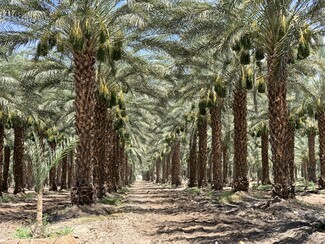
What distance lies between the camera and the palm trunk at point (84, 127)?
14.2m

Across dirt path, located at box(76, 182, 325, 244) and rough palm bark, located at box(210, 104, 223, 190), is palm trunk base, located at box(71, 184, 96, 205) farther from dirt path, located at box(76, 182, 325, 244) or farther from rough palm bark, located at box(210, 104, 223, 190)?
rough palm bark, located at box(210, 104, 223, 190)

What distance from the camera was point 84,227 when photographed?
1044 cm

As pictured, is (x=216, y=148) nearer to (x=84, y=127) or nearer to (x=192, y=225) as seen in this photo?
(x=84, y=127)

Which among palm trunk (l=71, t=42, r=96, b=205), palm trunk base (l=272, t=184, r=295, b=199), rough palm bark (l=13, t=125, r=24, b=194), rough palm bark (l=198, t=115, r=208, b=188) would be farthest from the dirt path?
rough palm bark (l=13, t=125, r=24, b=194)

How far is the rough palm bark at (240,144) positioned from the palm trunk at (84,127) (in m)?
7.54

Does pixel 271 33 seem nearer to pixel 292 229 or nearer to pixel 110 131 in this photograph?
pixel 292 229

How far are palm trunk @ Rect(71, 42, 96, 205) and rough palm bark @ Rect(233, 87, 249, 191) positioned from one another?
754 cm

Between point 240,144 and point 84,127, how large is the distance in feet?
26.7

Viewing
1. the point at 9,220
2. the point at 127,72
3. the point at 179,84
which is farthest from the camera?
the point at 179,84

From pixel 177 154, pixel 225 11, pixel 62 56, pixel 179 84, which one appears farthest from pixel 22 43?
pixel 177 154

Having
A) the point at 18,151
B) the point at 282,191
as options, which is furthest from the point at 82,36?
the point at 18,151

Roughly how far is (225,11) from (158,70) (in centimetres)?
533

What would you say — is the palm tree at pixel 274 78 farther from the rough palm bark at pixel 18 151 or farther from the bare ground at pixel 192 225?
the rough palm bark at pixel 18 151

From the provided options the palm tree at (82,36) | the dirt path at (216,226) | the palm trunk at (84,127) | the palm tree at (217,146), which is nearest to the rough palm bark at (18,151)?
the palm tree at (82,36)
